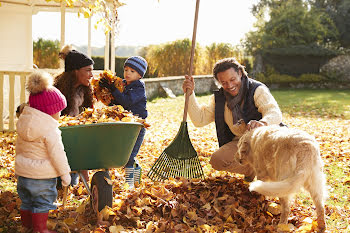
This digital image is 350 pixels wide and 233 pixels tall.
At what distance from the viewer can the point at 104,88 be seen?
4.20 meters

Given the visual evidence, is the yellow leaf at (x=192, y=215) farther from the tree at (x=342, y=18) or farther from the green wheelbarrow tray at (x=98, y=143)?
the tree at (x=342, y=18)

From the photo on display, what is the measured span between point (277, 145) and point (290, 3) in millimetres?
21029

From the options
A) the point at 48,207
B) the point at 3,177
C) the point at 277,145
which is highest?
the point at 277,145

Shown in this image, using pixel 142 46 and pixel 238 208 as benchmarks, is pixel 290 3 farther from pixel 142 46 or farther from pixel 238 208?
pixel 238 208

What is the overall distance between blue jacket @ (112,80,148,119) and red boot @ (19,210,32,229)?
1.53m

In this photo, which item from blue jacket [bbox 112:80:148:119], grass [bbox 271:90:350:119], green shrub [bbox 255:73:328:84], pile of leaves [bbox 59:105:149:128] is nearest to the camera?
pile of leaves [bbox 59:105:149:128]

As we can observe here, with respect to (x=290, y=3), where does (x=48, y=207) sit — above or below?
below

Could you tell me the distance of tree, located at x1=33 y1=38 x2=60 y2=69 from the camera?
18.8m

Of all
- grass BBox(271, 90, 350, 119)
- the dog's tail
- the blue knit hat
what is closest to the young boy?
the blue knit hat

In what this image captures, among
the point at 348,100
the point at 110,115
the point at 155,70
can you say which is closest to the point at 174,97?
the point at 155,70

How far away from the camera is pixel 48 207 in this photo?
3.01m

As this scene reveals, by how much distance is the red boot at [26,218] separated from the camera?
3.10 meters

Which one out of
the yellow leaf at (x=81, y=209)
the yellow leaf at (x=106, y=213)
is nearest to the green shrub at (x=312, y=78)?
the yellow leaf at (x=81, y=209)

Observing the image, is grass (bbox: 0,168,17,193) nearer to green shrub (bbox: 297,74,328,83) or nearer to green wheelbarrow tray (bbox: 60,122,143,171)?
green wheelbarrow tray (bbox: 60,122,143,171)
